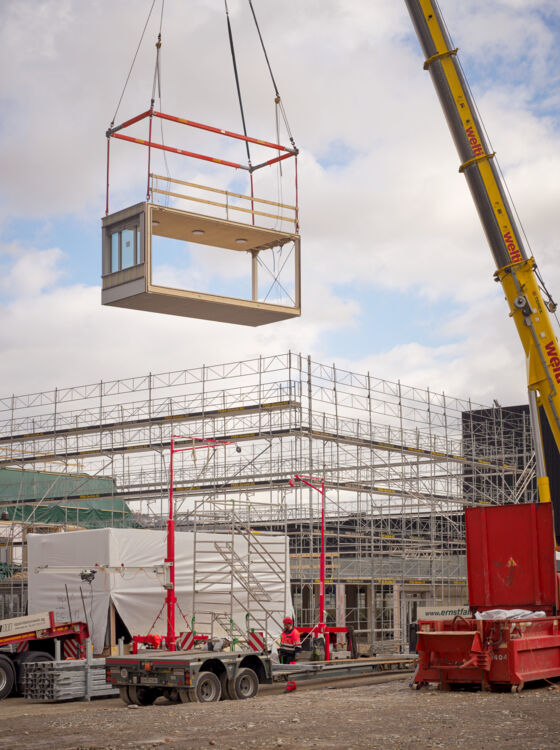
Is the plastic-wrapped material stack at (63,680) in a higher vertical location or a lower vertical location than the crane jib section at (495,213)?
lower

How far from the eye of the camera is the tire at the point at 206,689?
1570 cm

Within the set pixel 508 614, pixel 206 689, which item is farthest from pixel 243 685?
pixel 508 614

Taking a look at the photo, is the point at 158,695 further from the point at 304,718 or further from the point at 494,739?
the point at 494,739

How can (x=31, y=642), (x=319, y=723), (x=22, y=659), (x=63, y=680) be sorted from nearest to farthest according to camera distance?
(x=319, y=723)
(x=63, y=680)
(x=22, y=659)
(x=31, y=642)

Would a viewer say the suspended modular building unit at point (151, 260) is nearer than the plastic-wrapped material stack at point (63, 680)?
Yes

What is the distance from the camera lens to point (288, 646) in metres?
20.2

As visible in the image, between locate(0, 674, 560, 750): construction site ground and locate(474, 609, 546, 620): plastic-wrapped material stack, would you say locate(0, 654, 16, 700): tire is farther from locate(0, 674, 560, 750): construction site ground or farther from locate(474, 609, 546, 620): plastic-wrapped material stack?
locate(474, 609, 546, 620): plastic-wrapped material stack

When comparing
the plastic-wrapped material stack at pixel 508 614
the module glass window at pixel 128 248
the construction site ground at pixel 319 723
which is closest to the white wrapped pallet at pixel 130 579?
the construction site ground at pixel 319 723

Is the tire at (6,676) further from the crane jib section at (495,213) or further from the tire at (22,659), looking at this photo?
the crane jib section at (495,213)

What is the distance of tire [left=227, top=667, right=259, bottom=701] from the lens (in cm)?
1644

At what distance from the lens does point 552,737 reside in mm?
10312

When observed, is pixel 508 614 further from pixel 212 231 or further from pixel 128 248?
pixel 128 248

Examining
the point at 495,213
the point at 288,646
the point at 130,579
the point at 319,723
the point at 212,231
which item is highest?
the point at 495,213

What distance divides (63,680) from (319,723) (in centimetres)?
741
